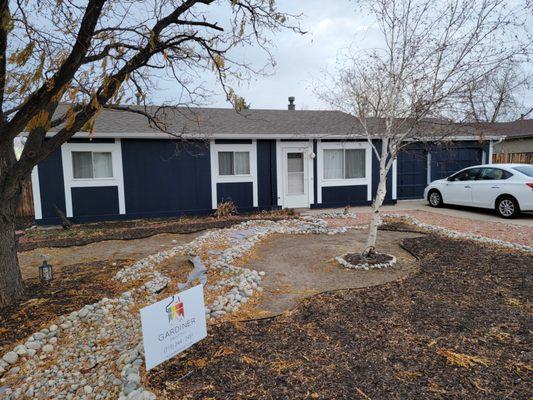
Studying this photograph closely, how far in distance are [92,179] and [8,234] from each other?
256 inches

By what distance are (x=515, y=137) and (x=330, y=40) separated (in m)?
19.9

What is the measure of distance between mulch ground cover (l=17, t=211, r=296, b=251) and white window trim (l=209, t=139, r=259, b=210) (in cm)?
96

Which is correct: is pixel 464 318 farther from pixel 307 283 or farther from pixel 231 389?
pixel 231 389

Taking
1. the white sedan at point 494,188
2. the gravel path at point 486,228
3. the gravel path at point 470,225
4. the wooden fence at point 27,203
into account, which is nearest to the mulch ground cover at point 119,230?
the gravel path at point 470,225

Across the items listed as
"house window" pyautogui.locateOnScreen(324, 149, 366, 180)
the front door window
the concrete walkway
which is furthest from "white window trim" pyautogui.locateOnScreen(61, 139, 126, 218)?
"house window" pyautogui.locateOnScreen(324, 149, 366, 180)

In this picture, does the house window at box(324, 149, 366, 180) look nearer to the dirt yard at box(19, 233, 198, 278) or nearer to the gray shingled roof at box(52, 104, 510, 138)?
the gray shingled roof at box(52, 104, 510, 138)

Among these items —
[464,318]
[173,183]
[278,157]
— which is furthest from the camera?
[278,157]

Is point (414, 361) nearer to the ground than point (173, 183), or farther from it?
nearer to the ground

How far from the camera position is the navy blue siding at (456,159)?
1350 cm

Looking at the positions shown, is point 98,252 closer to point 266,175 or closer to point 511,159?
point 266,175

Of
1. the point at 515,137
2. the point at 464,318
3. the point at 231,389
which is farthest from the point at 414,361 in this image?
the point at 515,137

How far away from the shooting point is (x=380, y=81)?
217 inches

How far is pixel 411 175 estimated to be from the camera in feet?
44.3

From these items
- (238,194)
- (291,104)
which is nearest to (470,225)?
(238,194)
